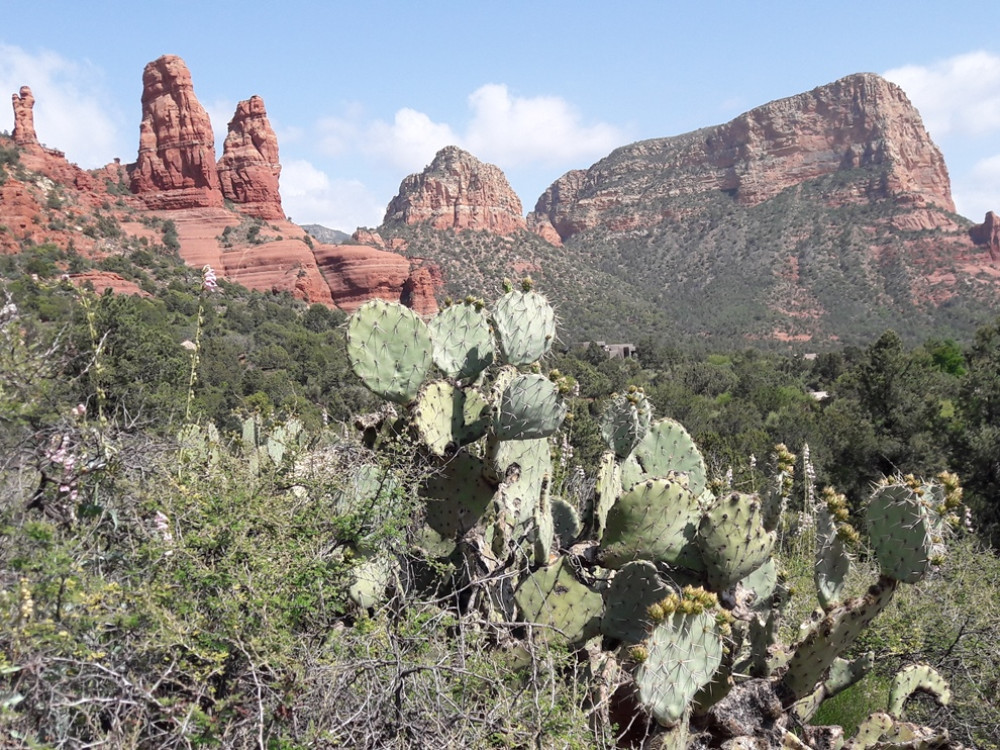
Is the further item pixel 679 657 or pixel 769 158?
pixel 769 158

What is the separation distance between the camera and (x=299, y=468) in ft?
11.3

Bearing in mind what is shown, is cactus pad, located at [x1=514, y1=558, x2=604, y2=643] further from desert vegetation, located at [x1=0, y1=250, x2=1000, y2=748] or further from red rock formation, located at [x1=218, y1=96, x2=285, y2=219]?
red rock formation, located at [x1=218, y1=96, x2=285, y2=219]

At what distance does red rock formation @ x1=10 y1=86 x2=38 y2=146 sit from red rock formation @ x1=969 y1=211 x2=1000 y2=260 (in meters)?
77.2

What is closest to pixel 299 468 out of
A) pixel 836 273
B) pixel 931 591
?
pixel 931 591

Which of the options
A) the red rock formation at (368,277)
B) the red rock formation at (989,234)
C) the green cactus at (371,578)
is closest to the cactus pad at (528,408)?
the green cactus at (371,578)

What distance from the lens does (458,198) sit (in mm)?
78375

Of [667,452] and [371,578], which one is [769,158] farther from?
[371,578]

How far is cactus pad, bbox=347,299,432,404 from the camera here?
11.9ft

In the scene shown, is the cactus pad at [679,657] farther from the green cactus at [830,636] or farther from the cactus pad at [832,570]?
the cactus pad at [832,570]

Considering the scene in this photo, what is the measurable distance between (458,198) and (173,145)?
33.6m

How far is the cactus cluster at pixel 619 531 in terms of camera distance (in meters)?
2.69

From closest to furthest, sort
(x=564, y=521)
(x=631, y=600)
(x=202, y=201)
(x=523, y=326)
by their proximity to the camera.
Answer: (x=631, y=600)
(x=523, y=326)
(x=564, y=521)
(x=202, y=201)

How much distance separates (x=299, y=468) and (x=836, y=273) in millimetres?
66861

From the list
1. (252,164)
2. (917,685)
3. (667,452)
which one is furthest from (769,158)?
(917,685)
